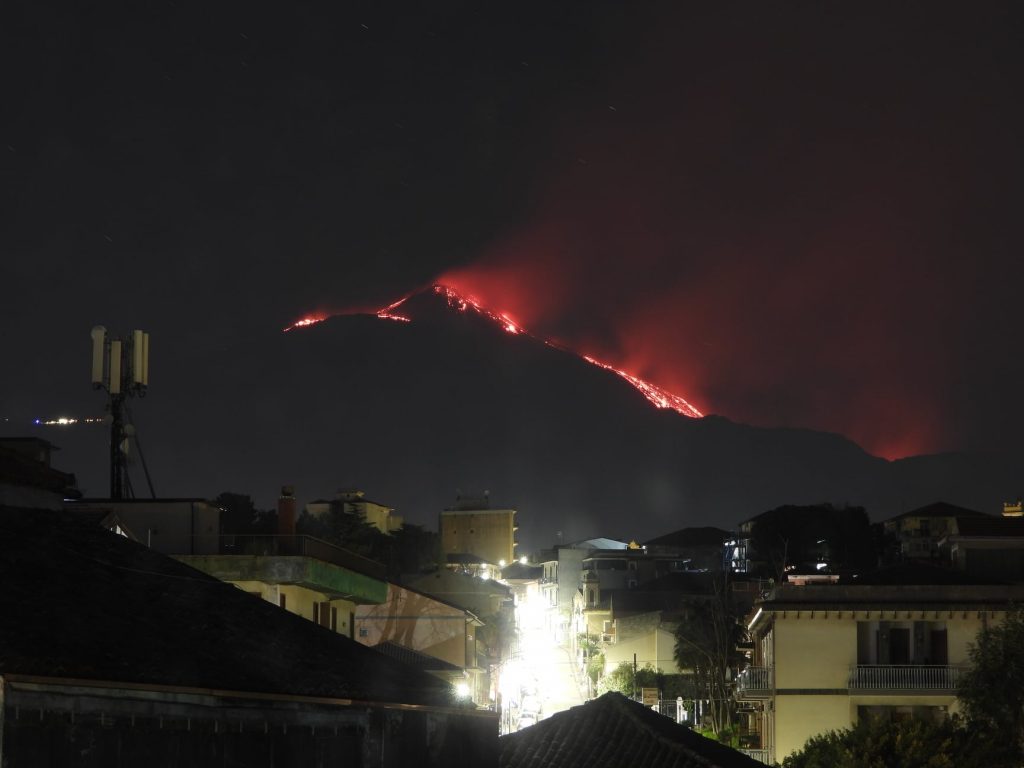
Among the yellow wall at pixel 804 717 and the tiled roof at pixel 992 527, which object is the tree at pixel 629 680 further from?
the yellow wall at pixel 804 717

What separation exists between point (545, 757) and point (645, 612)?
253 feet

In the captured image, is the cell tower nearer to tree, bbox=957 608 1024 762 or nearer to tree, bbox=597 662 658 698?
tree, bbox=957 608 1024 762

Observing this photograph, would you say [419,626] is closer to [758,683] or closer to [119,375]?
[758,683]

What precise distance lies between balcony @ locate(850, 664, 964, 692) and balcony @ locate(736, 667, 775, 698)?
10.4 ft

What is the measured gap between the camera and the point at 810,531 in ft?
464

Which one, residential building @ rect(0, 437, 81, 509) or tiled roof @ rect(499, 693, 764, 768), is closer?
residential building @ rect(0, 437, 81, 509)

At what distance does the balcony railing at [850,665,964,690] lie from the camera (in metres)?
50.2

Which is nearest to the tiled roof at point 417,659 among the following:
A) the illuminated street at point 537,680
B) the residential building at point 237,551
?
the residential building at point 237,551

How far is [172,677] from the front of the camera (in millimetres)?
10172

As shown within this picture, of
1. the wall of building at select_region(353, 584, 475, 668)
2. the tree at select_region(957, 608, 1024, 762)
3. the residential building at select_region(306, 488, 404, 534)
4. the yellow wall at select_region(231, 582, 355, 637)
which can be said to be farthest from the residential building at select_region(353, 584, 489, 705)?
the residential building at select_region(306, 488, 404, 534)

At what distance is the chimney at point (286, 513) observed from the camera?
124 ft

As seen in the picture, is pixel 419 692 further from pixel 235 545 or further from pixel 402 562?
pixel 402 562

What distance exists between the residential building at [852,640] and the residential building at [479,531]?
451 feet

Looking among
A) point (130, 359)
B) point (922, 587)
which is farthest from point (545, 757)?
point (922, 587)
